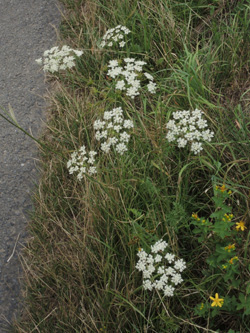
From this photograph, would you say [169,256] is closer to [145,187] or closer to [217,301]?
[217,301]

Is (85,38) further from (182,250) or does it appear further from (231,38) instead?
(182,250)

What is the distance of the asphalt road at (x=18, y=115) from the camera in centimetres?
253

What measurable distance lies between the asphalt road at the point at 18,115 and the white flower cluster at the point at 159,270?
0.85 meters

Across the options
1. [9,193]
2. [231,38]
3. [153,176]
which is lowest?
[9,193]

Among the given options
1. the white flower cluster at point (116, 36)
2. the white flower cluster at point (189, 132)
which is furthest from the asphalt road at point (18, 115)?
the white flower cluster at point (189, 132)

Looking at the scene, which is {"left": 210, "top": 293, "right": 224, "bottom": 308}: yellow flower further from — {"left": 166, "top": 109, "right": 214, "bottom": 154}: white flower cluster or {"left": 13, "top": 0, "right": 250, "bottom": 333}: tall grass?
{"left": 166, "top": 109, "right": 214, "bottom": 154}: white flower cluster

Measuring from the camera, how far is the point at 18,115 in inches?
131

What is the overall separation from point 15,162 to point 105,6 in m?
1.53

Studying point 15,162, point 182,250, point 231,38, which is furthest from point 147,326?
point 231,38

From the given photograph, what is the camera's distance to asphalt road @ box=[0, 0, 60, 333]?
2.53 metres

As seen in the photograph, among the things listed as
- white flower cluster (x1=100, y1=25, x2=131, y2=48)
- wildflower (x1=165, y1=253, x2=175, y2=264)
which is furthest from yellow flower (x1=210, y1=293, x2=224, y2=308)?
white flower cluster (x1=100, y1=25, x2=131, y2=48)

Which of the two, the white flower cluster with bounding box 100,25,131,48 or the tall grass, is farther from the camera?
the white flower cluster with bounding box 100,25,131,48

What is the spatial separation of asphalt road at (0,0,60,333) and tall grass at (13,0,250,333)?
120 millimetres

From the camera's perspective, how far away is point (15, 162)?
305 cm
